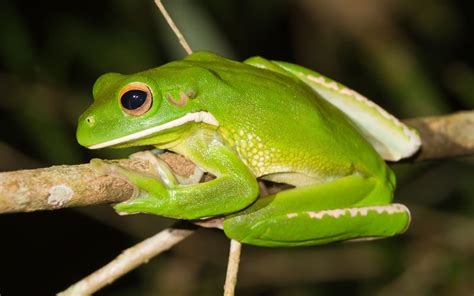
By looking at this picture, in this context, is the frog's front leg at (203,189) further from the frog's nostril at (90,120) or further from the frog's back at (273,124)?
the frog's nostril at (90,120)

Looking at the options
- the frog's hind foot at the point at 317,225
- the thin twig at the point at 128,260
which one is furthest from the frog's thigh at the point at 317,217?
the thin twig at the point at 128,260

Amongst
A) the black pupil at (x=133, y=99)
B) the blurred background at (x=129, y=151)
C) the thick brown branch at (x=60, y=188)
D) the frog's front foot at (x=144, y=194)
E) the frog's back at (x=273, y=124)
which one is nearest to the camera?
the thick brown branch at (x=60, y=188)

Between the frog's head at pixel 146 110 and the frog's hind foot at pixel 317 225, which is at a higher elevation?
the frog's head at pixel 146 110

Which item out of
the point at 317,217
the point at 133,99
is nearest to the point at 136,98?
the point at 133,99

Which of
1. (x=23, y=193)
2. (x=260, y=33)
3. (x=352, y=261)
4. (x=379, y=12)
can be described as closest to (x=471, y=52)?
(x=379, y=12)

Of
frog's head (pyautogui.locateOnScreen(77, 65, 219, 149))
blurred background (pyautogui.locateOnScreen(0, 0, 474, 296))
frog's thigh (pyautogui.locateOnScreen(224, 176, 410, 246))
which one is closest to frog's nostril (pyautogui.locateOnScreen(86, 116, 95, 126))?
frog's head (pyautogui.locateOnScreen(77, 65, 219, 149))

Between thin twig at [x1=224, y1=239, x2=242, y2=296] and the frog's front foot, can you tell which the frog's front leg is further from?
thin twig at [x1=224, y1=239, x2=242, y2=296]
